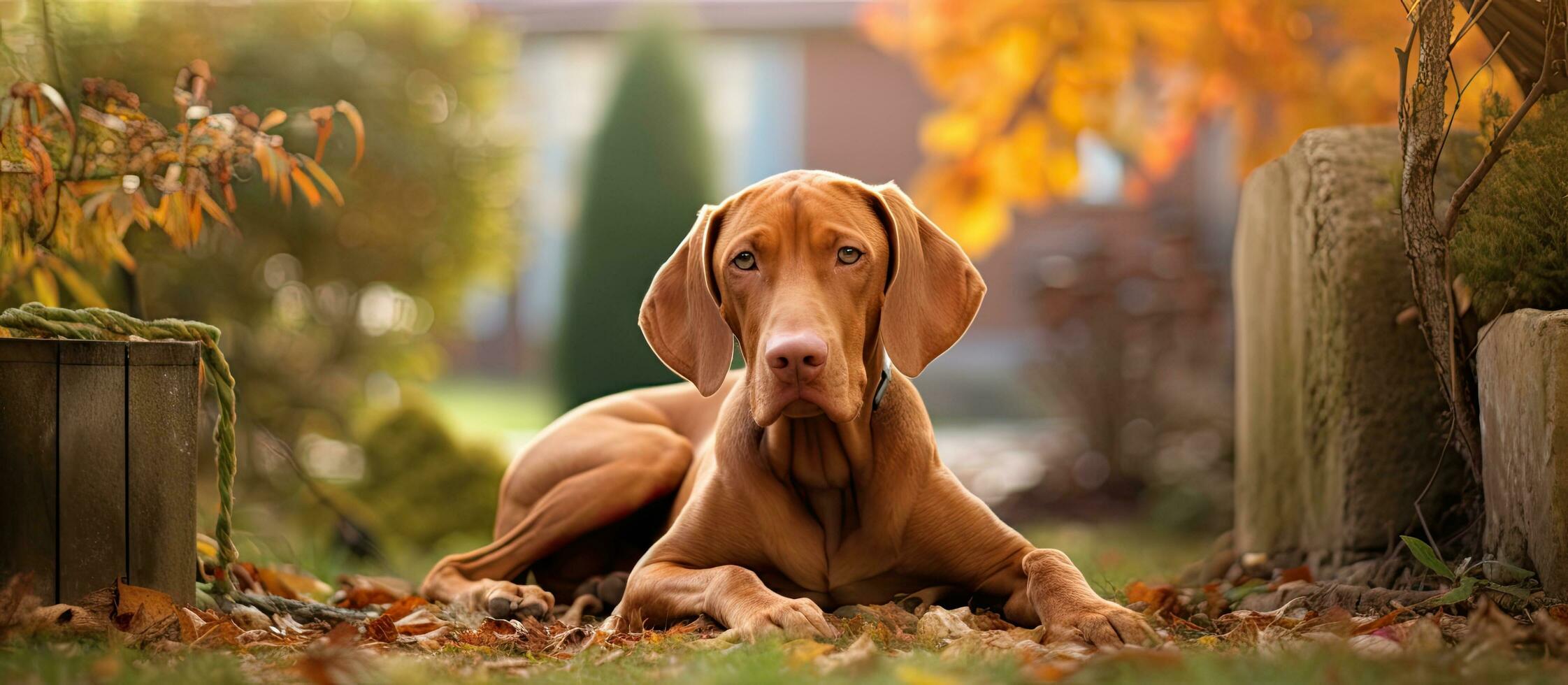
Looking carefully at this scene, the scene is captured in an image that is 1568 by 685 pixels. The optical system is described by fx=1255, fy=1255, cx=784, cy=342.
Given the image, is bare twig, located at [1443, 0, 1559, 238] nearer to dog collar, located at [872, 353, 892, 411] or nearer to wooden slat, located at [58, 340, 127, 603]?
dog collar, located at [872, 353, 892, 411]

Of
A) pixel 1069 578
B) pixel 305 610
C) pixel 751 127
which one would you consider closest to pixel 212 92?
pixel 305 610

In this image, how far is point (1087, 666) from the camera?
7.57 ft

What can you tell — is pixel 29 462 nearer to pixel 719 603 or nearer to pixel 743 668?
pixel 719 603

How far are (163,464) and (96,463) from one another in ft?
0.53

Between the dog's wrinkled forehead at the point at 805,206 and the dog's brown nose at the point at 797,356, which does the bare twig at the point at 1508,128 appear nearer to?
the dog's wrinkled forehead at the point at 805,206

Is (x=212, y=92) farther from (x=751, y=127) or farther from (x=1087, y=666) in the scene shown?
(x=751, y=127)

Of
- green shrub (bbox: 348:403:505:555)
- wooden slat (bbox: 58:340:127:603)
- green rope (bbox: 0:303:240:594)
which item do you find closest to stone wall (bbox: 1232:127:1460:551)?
green rope (bbox: 0:303:240:594)

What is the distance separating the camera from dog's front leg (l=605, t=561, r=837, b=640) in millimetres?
2877

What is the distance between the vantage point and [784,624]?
287 cm

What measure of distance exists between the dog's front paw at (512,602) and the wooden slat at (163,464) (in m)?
0.82

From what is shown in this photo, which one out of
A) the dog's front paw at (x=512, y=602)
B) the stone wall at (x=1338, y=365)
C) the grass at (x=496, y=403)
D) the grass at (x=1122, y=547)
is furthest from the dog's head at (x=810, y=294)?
the grass at (x=496, y=403)

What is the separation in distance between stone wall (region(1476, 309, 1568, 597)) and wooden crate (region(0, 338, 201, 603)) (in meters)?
3.33

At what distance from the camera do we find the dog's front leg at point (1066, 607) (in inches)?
111

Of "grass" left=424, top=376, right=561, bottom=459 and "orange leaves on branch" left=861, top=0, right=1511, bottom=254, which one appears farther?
"grass" left=424, top=376, right=561, bottom=459
